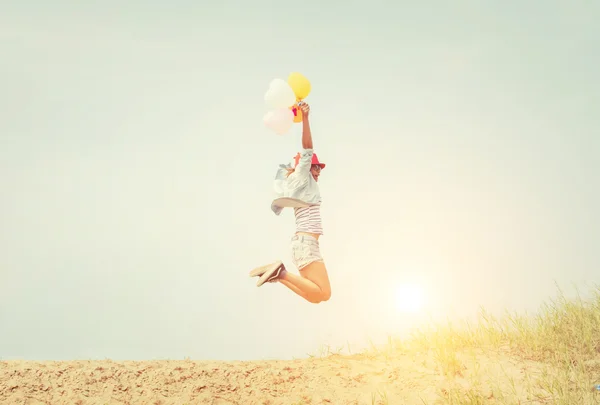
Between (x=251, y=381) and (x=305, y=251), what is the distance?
77.0 inches

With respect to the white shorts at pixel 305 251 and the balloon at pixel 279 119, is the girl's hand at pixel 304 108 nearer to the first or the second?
the balloon at pixel 279 119

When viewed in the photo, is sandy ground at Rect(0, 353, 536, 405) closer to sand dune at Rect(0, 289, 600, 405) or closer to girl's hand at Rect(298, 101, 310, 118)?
sand dune at Rect(0, 289, 600, 405)

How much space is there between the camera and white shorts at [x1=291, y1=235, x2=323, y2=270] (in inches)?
293

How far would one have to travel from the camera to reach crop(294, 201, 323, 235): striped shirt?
7.59 meters

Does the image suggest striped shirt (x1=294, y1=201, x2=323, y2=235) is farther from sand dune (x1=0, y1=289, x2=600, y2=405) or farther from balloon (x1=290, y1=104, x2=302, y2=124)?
sand dune (x1=0, y1=289, x2=600, y2=405)

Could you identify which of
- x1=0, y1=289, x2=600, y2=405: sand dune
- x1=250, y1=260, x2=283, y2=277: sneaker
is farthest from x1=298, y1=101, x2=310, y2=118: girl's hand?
x1=0, y1=289, x2=600, y2=405: sand dune

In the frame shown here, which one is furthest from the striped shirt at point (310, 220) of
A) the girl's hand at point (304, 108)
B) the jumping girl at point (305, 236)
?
the girl's hand at point (304, 108)

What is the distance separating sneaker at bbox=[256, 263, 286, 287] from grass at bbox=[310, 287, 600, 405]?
1988 millimetres

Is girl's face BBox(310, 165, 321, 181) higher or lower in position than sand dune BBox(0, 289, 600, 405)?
higher

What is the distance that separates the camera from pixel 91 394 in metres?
7.45

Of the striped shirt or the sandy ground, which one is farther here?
the striped shirt

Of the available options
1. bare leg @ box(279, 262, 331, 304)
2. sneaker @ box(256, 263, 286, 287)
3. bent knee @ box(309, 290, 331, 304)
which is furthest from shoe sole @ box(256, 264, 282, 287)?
bent knee @ box(309, 290, 331, 304)

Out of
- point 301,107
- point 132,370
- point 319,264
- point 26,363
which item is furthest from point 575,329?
point 26,363

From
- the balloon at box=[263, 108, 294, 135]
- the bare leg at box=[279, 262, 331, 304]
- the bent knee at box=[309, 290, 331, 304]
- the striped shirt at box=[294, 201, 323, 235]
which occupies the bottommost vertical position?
the bent knee at box=[309, 290, 331, 304]
